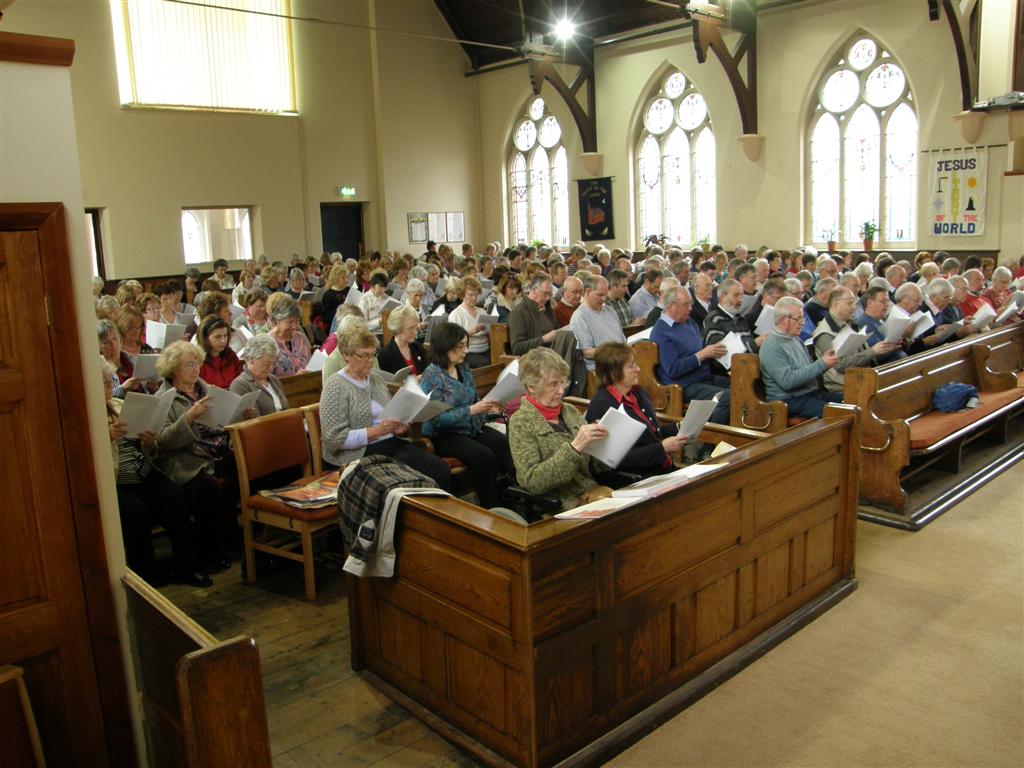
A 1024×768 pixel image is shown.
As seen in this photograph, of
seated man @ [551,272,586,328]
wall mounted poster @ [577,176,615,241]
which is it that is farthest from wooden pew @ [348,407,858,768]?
wall mounted poster @ [577,176,615,241]

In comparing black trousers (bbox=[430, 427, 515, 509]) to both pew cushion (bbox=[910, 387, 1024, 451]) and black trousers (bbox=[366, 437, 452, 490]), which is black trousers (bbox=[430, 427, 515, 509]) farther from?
pew cushion (bbox=[910, 387, 1024, 451])

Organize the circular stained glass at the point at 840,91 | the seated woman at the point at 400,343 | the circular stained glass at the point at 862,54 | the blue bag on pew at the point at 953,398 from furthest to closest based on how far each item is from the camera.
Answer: the circular stained glass at the point at 840,91 < the circular stained glass at the point at 862,54 < the blue bag on pew at the point at 953,398 < the seated woman at the point at 400,343

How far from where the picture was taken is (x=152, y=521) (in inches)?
174

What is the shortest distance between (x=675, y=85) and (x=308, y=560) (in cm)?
1383

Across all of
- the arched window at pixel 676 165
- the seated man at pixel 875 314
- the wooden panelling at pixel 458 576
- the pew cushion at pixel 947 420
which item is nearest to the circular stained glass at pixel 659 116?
the arched window at pixel 676 165

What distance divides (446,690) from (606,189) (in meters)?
14.9

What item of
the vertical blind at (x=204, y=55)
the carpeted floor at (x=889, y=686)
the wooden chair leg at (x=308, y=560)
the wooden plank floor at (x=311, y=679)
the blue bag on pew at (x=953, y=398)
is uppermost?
the vertical blind at (x=204, y=55)

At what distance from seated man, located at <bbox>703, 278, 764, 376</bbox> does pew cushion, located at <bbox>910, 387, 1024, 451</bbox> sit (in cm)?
120

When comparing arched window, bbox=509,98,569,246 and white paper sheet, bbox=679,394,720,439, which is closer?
white paper sheet, bbox=679,394,720,439

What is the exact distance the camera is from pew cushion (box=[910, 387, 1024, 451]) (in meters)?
5.33

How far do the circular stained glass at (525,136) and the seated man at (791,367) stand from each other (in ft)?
46.6

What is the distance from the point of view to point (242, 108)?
15.9 meters

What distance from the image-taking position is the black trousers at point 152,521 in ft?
13.8

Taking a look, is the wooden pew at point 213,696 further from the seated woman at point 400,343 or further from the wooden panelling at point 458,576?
the seated woman at point 400,343
